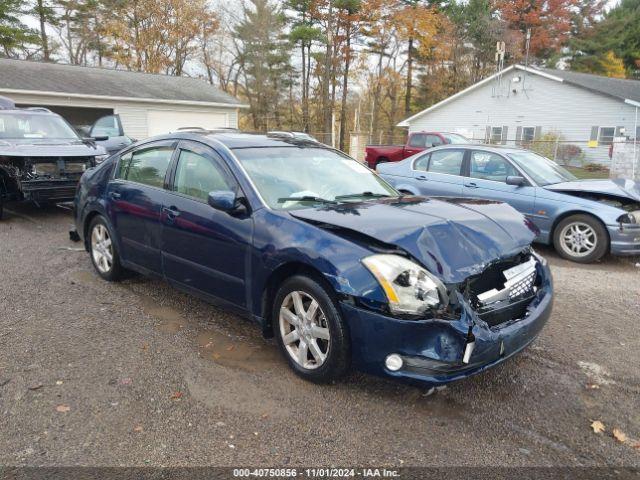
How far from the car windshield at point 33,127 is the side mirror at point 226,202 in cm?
690

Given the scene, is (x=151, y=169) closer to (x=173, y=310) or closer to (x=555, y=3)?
(x=173, y=310)

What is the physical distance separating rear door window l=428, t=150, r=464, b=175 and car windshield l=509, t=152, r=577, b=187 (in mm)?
823

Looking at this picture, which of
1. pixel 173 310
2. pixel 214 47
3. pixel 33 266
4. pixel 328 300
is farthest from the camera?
pixel 214 47

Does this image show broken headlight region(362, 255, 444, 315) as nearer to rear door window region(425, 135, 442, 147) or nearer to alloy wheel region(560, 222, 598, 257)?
alloy wheel region(560, 222, 598, 257)

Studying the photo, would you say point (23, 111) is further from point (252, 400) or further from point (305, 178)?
point (252, 400)

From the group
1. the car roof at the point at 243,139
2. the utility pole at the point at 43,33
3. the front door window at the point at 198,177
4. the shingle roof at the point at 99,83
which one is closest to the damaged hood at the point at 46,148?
the car roof at the point at 243,139

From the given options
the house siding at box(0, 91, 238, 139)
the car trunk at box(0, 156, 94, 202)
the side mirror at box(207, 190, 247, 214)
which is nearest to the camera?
the side mirror at box(207, 190, 247, 214)

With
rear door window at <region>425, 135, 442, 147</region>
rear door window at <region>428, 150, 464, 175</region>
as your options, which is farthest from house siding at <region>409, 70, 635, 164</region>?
rear door window at <region>428, 150, 464, 175</region>

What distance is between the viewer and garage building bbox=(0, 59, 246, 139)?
1916 centimetres

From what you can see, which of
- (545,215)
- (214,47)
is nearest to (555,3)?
(214,47)

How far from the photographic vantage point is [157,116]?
2233 centimetres

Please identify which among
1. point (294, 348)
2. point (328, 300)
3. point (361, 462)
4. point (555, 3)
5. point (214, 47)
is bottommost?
point (361, 462)

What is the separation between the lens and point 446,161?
27.2 feet

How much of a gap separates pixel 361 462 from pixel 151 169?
3240mm
